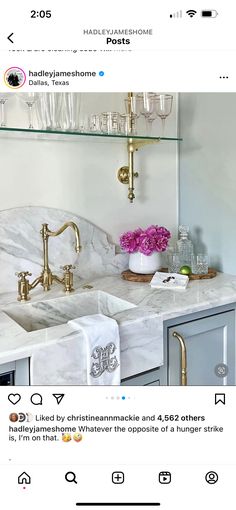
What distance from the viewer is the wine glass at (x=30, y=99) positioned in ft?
3.66

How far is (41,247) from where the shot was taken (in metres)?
1.29

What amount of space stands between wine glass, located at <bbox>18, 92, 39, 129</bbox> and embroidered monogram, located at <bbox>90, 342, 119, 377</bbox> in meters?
0.67

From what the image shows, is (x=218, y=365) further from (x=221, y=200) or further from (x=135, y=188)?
(x=135, y=188)

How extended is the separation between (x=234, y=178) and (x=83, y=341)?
0.77 metres

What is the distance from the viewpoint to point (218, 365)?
121cm

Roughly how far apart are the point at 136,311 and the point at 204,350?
0.28 metres
